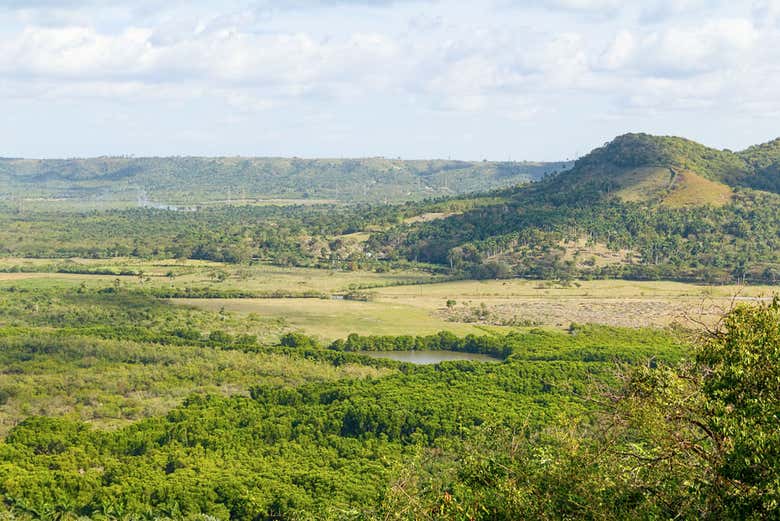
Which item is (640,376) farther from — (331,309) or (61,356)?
(331,309)

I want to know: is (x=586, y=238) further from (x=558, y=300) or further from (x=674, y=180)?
(x=558, y=300)

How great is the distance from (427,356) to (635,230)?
8874cm

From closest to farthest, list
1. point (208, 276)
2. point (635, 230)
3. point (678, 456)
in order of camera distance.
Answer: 1. point (678, 456)
2. point (208, 276)
3. point (635, 230)

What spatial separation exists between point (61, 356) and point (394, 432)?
124ft

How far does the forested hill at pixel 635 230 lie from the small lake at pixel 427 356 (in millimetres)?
59629

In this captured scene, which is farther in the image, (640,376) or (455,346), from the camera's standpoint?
(455,346)

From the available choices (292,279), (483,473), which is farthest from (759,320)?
(292,279)

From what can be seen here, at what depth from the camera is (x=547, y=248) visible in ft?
524

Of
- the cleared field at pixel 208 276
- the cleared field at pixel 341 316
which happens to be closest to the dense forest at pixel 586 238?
the cleared field at pixel 208 276

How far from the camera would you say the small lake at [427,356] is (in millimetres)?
88250

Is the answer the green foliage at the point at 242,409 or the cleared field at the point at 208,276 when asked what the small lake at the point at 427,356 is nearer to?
the green foliage at the point at 242,409

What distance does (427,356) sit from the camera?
9019cm

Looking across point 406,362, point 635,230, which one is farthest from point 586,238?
point 406,362

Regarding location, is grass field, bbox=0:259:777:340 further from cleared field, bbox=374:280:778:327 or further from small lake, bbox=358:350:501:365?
small lake, bbox=358:350:501:365
